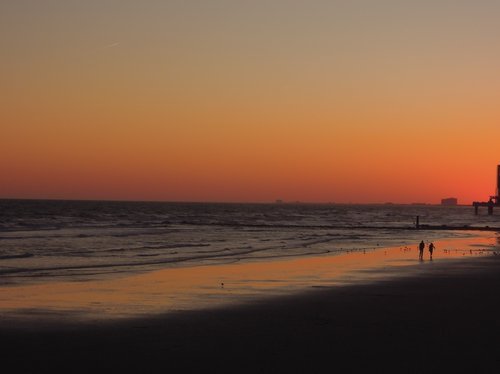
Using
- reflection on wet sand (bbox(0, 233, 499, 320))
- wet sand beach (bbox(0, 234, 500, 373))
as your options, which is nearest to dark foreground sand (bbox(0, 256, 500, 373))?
wet sand beach (bbox(0, 234, 500, 373))

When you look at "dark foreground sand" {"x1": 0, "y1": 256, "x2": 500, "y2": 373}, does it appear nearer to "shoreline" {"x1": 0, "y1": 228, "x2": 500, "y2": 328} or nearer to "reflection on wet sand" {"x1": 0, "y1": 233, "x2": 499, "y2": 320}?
"shoreline" {"x1": 0, "y1": 228, "x2": 500, "y2": 328}

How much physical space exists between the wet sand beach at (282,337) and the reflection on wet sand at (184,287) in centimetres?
94

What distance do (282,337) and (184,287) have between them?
10.7 metres

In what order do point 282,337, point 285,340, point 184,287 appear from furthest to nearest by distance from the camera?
point 184,287, point 282,337, point 285,340

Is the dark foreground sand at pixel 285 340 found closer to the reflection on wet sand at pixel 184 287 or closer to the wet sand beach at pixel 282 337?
the wet sand beach at pixel 282 337

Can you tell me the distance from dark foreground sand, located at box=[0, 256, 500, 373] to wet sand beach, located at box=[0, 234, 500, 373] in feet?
0.07

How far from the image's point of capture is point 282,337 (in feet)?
51.7

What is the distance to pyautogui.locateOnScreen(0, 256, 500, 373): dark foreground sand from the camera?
43.3ft

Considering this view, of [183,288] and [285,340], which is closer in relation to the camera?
[285,340]

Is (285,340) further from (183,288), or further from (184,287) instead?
(184,287)

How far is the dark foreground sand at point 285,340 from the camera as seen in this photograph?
1319cm

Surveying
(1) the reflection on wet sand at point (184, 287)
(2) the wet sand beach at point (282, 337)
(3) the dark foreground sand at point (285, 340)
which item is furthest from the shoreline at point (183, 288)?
(3) the dark foreground sand at point (285, 340)

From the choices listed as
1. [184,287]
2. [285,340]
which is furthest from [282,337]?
[184,287]

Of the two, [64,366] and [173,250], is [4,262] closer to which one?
[173,250]
